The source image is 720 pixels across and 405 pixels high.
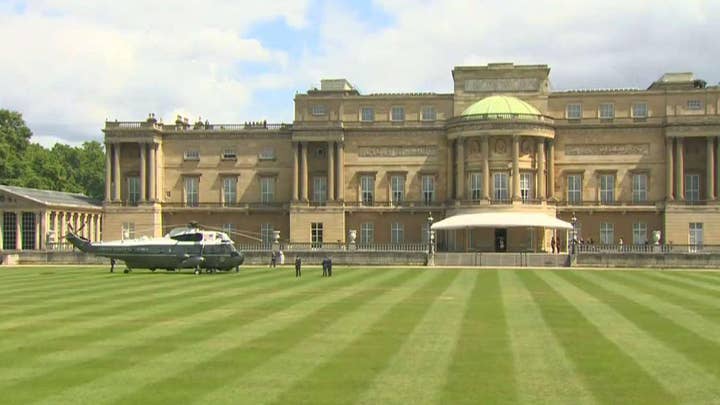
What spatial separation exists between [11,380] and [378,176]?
235 feet

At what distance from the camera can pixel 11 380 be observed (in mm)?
18312

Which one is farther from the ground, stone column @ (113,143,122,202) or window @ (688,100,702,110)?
window @ (688,100,702,110)

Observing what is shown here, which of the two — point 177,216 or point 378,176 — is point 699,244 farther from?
point 177,216

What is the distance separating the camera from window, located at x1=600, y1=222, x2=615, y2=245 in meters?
85.7

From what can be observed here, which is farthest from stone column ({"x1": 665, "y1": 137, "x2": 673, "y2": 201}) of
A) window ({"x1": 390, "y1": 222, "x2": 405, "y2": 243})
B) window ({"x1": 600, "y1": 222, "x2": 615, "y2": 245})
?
window ({"x1": 390, "y1": 222, "x2": 405, "y2": 243})

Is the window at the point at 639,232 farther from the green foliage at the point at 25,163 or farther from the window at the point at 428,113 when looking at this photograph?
the green foliage at the point at 25,163

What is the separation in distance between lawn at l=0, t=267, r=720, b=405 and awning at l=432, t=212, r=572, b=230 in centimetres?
3617

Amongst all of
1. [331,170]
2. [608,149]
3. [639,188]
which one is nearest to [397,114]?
[331,170]

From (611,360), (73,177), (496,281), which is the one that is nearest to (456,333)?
(611,360)

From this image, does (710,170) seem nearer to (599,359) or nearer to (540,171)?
(540,171)

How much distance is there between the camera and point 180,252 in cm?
5625

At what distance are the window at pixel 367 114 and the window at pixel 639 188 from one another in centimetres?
2548

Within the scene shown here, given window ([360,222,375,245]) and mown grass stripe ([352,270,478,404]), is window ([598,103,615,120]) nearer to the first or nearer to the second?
window ([360,222,375,245])

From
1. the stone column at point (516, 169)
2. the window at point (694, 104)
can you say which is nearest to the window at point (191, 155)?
the stone column at point (516, 169)
